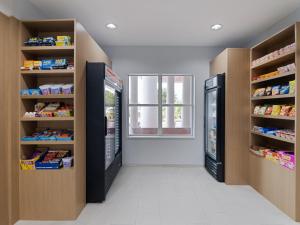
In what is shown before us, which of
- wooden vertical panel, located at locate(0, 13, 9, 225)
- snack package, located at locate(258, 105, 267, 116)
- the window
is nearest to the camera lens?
wooden vertical panel, located at locate(0, 13, 9, 225)

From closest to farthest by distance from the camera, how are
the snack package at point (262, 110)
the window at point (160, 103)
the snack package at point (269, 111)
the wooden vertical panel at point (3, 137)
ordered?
the wooden vertical panel at point (3, 137) → the snack package at point (269, 111) → the snack package at point (262, 110) → the window at point (160, 103)

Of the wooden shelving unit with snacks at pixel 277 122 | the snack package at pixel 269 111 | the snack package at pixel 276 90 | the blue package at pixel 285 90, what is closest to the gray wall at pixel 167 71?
the wooden shelving unit with snacks at pixel 277 122

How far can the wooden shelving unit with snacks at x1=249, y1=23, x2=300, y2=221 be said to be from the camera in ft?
8.28

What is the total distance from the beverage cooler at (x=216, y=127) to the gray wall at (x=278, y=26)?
44.7 inches

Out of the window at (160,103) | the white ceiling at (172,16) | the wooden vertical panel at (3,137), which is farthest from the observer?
the window at (160,103)

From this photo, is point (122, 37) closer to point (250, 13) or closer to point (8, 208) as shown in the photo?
point (250, 13)

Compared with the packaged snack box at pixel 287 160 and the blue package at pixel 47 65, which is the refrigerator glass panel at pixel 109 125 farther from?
the packaged snack box at pixel 287 160

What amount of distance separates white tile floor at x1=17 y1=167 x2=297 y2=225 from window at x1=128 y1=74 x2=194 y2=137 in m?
1.46

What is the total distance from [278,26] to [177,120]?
279 centimetres

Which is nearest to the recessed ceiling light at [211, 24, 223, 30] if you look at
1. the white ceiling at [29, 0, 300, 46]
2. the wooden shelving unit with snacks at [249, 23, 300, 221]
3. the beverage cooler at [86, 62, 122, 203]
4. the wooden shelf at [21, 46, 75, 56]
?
the white ceiling at [29, 0, 300, 46]

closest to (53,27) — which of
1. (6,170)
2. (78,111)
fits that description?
(78,111)

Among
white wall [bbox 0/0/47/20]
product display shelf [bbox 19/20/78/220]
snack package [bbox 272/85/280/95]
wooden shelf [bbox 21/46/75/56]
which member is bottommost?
product display shelf [bbox 19/20/78/220]

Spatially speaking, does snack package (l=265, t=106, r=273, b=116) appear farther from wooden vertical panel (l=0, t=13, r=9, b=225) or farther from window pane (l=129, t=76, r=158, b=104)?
wooden vertical panel (l=0, t=13, r=9, b=225)

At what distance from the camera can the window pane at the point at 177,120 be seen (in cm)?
509
